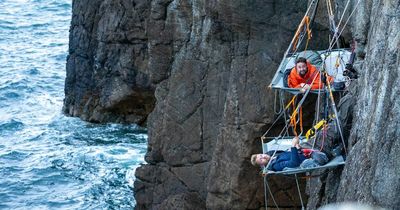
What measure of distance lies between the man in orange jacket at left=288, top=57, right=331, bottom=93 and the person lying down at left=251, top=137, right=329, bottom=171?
2040 millimetres

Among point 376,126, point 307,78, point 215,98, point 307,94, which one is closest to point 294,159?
point 376,126

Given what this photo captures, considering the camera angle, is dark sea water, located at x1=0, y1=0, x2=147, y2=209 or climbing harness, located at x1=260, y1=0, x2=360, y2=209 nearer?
climbing harness, located at x1=260, y1=0, x2=360, y2=209

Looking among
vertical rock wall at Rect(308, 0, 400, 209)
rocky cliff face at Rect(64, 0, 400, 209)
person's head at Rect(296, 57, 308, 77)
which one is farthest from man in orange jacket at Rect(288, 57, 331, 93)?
vertical rock wall at Rect(308, 0, 400, 209)

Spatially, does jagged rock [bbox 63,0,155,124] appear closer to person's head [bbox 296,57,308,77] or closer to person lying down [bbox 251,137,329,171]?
Answer: person's head [bbox 296,57,308,77]

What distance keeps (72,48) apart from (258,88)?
2321 centimetres

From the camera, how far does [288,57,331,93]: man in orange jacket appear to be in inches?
784

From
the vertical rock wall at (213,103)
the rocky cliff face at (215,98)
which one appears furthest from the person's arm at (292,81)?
the vertical rock wall at (213,103)

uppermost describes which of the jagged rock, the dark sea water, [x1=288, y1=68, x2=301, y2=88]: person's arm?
[x1=288, y1=68, x2=301, y2=88]: person's arm

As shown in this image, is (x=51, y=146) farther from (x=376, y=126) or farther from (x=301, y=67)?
(x=376, y=126)

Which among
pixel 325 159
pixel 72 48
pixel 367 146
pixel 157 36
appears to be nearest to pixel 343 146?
pixel 325 159

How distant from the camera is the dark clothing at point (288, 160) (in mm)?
17484

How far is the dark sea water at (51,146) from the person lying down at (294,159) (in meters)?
15.3

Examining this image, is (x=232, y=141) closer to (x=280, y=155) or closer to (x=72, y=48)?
(x=280, y=155)

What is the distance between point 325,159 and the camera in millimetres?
17391
